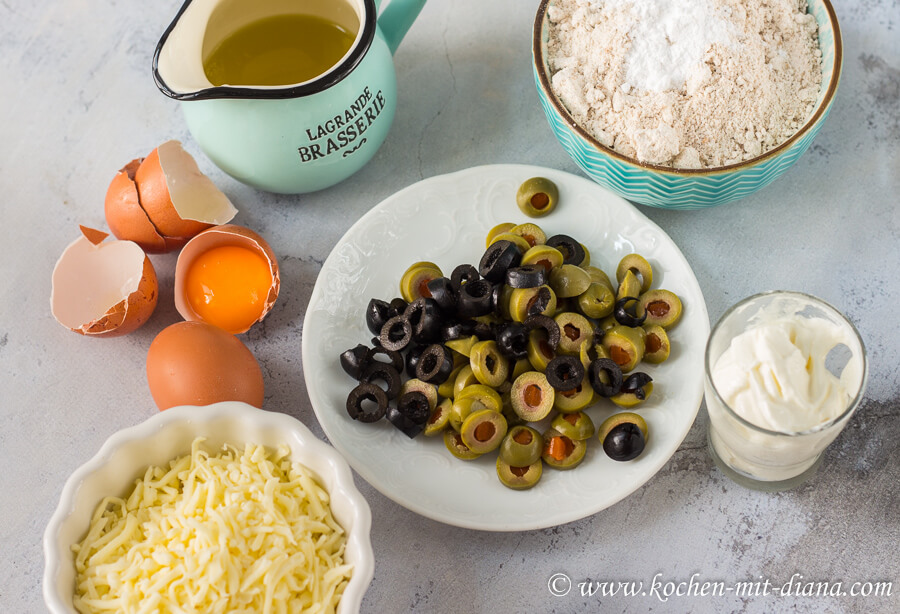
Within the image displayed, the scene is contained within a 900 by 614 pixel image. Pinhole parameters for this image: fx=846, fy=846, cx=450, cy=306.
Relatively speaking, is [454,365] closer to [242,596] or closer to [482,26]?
[242,596]

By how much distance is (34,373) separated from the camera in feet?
5.46

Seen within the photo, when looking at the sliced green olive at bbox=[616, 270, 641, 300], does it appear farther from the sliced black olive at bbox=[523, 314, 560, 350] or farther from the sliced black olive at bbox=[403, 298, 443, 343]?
the sliced black olive at bbox=[403, 298, 443, 343]

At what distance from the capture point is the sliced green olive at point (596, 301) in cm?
147

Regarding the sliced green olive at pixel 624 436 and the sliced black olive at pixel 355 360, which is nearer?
the sliced green olive at pixel 624 436

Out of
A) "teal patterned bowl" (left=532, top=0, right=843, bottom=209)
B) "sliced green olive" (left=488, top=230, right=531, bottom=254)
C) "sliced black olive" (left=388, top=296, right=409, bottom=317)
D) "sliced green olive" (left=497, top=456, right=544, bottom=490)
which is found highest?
"teal patterned bowl" (left=532, top=0, right=843, bottom=209)

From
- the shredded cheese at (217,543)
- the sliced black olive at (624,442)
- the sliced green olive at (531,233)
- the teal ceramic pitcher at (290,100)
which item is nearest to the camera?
the shredded cheese at (217,543)

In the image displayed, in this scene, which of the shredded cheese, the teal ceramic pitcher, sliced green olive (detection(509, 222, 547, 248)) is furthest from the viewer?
sliced green olive (detection(509, 222, 547, 248))

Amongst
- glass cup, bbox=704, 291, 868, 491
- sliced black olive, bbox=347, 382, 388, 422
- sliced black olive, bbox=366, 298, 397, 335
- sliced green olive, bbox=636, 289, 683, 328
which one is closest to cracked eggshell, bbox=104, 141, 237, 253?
sliced black olive, bbox=366, 298, 397, 335

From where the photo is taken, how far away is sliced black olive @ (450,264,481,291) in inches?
59.1

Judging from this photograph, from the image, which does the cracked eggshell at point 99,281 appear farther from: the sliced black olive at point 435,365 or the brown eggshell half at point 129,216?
the sliced black olive at point 435,365

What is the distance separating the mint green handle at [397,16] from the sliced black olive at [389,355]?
2.00ft

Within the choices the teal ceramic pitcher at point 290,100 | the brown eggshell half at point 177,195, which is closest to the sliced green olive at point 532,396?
the teal ceramic pitcher at point 290,100

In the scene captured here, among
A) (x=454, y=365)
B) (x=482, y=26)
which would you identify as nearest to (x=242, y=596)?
(x=454, y=365)

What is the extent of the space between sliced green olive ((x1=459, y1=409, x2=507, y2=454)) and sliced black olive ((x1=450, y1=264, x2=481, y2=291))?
0.24 m
